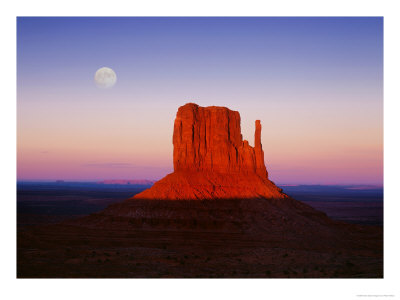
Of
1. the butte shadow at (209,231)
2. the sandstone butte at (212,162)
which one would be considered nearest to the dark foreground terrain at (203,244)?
the butte shadow at (209,231)

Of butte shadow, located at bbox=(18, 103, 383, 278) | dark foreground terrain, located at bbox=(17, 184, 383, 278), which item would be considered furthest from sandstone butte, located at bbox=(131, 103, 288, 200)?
dark foreground terrain, located at bbox=(17, 184, 383, 278)

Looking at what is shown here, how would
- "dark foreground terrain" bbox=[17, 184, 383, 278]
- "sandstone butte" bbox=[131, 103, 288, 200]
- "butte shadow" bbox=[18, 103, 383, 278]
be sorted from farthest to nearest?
"sandstone butte" bbox=[131, 103, 288, 200] → "butte shadow" bbox=[18, 103, 383, 278] → "dark foreground terrain" bbox=[17, 184, 383, 278]

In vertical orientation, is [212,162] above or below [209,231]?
above

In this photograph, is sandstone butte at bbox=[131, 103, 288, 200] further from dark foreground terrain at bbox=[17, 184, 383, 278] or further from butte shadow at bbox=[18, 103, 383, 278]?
dark foreground terrain at bbox=[17, 184, 383, 278]

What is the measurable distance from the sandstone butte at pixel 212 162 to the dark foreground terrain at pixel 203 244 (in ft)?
7.94

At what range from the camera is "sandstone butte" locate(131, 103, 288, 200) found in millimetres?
75188

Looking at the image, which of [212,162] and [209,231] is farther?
[212,162]

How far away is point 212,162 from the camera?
80938mm

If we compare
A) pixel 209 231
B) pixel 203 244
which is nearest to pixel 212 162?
pixel 209 231

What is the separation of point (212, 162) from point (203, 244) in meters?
22.8

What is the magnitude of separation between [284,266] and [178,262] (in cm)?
1006

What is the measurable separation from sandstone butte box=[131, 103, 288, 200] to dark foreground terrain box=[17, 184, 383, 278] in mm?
2421

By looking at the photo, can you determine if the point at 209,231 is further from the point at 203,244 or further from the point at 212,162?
the point at 212,162
